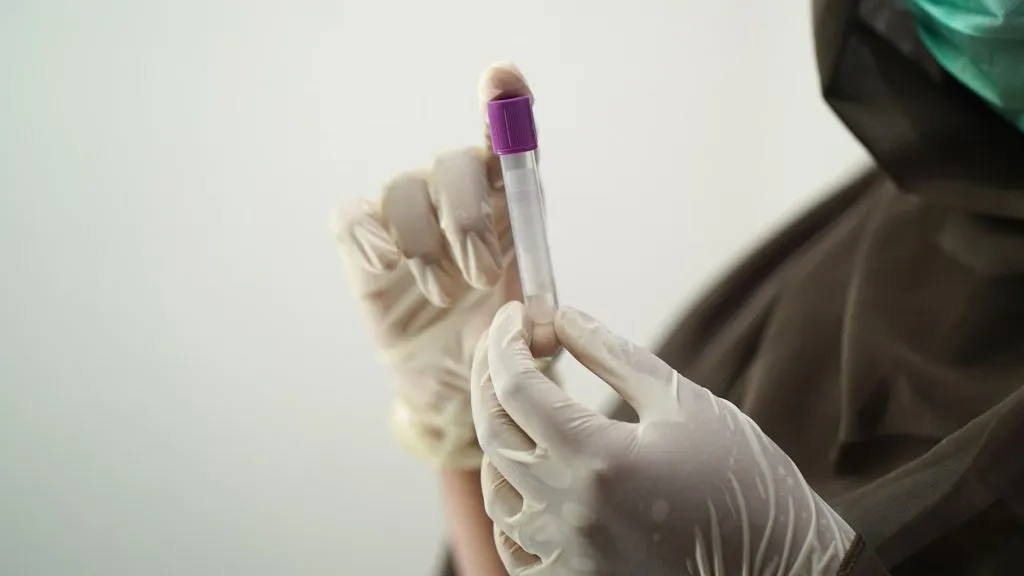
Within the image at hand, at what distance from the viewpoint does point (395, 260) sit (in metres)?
0.63

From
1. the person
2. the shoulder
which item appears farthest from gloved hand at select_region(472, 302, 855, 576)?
the shoulder

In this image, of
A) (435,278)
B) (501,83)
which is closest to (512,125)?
(501,83)

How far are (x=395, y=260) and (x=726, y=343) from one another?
44 cm

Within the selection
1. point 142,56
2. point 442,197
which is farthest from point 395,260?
point 142,56

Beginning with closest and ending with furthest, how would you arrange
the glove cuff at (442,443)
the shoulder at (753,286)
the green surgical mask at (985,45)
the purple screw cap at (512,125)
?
the purple screw cap at (512,125) < the green surgical mask at (985,45) < the glove cuff at (442,443) < the shoulder at (753,286)

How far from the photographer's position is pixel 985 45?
1.92ft

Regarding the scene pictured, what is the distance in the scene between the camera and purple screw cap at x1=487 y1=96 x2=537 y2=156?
45 centimetres

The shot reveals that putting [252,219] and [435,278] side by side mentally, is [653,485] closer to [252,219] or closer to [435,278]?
[435,278]

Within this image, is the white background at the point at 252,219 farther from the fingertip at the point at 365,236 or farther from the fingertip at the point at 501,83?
the fingertip at the point at 501,83

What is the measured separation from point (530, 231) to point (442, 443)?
30 centimetres

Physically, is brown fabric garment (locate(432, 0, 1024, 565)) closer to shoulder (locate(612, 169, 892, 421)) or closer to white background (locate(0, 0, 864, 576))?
shoulder (locate(612, 169, 892, 421))

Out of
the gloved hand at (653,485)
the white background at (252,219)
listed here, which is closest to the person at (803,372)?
the gloved hand at (653,485)

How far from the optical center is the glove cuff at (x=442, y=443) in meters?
0.71

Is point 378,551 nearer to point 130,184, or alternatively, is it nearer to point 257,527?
point 257,527
